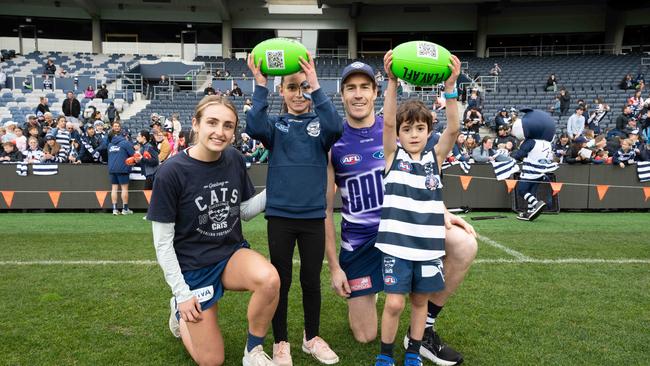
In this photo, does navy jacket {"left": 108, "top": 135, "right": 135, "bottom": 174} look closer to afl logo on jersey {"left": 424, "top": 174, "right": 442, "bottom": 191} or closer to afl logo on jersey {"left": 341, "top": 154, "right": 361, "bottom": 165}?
afl logo on jersey {"left": 341, "top": 154, "right": 361, "bottom": 165}

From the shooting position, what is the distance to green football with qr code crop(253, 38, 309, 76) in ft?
9.18

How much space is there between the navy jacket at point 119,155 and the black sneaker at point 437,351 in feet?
27.3

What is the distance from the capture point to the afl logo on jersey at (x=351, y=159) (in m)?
3.43

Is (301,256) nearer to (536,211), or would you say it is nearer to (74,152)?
(536,211)

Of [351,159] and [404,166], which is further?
[351,159]

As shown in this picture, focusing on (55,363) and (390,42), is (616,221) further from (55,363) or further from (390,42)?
(390,42)

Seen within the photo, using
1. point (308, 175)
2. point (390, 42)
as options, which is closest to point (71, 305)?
point (308, 175)

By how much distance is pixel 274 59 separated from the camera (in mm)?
2791

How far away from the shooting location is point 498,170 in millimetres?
10711

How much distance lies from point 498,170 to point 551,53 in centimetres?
2364

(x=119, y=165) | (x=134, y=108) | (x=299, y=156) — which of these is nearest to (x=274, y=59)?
(x=299, y=156)

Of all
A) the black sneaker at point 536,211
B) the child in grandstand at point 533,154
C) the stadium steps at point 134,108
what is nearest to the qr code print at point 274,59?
Answer: the child in grandstand at point 533,154

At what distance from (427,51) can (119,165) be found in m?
8.63

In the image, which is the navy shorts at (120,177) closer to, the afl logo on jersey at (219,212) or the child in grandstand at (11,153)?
the child in grandstand at (11,153)
